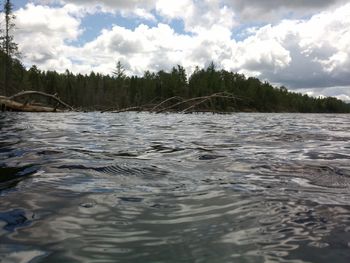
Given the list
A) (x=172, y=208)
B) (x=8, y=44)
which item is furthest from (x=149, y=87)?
(x=172, y=208)

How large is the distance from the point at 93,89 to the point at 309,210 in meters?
122

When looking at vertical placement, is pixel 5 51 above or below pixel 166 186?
above

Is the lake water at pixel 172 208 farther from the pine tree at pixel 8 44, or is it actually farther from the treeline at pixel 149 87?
the treeline at pixel 149 87

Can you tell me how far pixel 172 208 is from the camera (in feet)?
11.7

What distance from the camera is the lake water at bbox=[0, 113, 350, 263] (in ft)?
8.52

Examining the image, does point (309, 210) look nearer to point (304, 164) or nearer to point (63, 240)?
point (63, 240)

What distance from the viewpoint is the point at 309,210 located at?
3523 millimetres

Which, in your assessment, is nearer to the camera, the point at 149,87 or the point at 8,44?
the point at 8,44

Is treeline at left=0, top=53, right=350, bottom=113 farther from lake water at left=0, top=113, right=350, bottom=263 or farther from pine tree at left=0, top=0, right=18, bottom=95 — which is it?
lake water at left=0, top=113, right=350, bottom=263

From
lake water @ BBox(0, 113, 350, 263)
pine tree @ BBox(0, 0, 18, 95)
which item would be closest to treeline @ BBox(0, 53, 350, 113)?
pine tree @ BBox(0, 0, 18, 95)

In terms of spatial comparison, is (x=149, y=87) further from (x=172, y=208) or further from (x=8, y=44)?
(x=172, y=208)

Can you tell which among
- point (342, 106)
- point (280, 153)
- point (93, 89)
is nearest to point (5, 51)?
point (280, 153)

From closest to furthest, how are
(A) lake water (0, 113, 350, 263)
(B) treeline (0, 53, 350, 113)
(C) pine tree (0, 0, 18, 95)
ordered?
(A) lake water (0, 113, 350, 263) → (C) pine tree (0, 0, 18, 95) → (B) treeline (0, 53, 350, 113)

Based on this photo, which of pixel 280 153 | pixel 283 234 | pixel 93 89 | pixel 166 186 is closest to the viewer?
pixel 283 234
